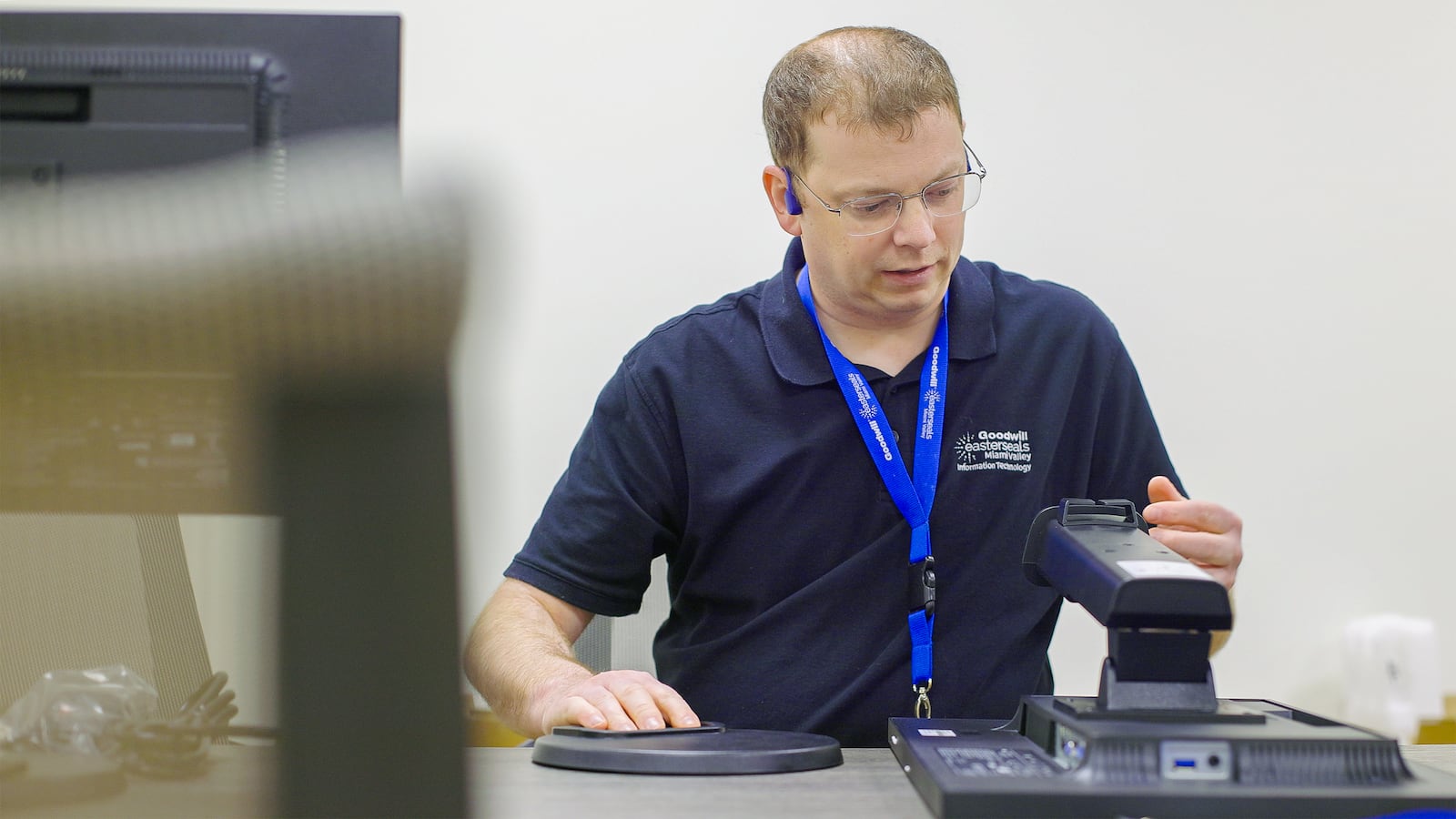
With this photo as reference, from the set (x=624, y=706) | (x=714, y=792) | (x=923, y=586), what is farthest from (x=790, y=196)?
(x=714, y=792)

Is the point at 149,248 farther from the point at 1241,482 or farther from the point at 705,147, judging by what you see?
the point at 1241,482

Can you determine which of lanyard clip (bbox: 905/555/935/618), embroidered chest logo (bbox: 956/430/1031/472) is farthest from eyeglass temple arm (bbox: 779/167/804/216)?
lanyard clip (bbox: 905/555/935/618)

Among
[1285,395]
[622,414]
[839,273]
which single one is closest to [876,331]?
[839,273]

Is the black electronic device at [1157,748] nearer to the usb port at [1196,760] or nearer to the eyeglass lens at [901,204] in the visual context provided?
the usb port at [1196,760]

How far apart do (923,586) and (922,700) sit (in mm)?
144

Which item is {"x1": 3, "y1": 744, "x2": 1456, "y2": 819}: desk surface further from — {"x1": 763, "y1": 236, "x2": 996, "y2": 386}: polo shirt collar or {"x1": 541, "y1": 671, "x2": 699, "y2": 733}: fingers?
Answer: {"x1": 763, "y1": 236, "x2": 996, "y2": 386}: polo shirt collar

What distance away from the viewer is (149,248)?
311 millimetres

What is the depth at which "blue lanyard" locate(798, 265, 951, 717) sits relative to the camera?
1.48 m

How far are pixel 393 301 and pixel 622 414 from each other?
132cm

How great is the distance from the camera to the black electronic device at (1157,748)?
75 cm

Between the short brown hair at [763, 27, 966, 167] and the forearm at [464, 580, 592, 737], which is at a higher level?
the short brown hair at [763, 27, 966, 167]

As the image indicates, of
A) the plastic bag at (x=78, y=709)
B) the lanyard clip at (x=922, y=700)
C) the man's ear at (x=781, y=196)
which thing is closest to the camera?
the plastic bag at (x=78, y=709)

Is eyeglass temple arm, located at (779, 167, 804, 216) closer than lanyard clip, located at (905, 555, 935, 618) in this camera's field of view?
No

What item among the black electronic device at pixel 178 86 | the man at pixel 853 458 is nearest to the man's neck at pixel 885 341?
the man at pixel 853 458
